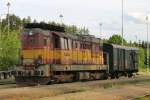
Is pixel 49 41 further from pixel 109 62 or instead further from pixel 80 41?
pixel 109 62

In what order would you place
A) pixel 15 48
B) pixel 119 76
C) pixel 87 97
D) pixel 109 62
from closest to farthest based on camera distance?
pixel 87 97 → pixel 109 62 → pixel 119 76 → pixel 15 48

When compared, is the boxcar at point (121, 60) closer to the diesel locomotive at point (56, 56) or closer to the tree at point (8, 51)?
the diesel locomotive at point (56, 56)

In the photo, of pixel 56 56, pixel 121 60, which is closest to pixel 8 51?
pixel 121 60

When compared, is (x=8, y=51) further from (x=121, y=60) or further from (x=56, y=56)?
(x=56, y=56)

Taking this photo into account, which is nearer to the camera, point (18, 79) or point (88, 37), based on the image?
point (18, 79)

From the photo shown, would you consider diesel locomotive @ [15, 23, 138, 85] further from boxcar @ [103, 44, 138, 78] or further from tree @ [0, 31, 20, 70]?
tree @ [0, 31, 20, 70]

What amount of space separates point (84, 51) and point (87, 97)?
15.1 metres

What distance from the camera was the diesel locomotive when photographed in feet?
99.7

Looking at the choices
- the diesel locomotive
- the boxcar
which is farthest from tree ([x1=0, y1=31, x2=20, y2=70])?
the diesel locomotive

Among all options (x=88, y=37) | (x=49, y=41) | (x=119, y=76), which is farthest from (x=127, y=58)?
(x=49, y=41)

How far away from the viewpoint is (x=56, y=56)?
32000 millimetres

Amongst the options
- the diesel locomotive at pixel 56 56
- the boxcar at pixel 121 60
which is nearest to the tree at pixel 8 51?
the boxcar at pixel 121 60

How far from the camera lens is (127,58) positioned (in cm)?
4822

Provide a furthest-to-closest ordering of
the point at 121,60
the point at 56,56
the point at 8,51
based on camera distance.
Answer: the point at 8,51 < the point at 121,60 < the point at 56,56
